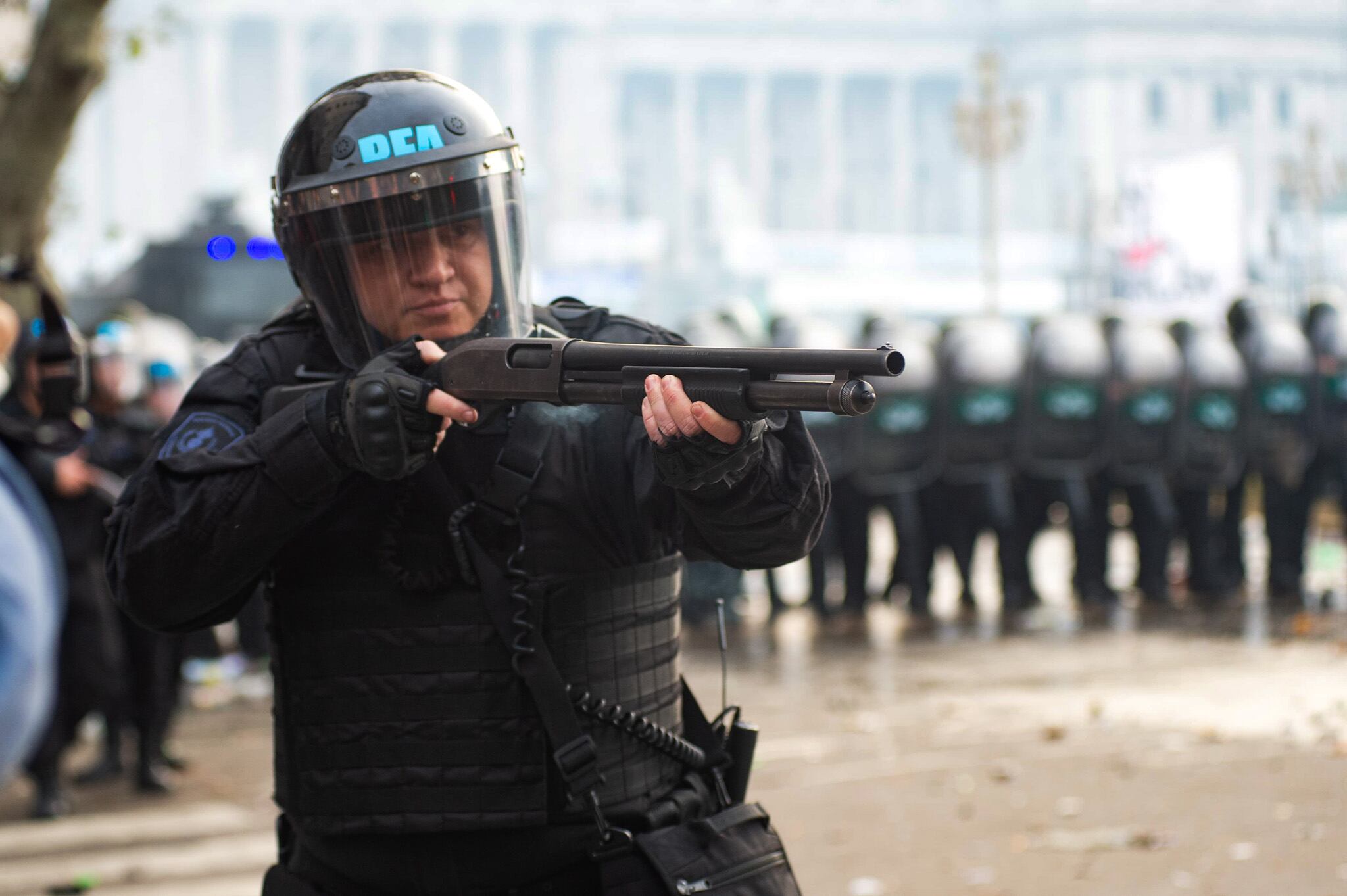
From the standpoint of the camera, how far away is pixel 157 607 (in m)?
2.46

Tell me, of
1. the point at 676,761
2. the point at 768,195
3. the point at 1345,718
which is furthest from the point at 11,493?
the point at 768,195

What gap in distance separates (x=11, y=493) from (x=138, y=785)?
6138 mm

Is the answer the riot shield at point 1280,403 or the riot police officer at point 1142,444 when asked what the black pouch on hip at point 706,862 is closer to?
the riot police officer at point 1142,444

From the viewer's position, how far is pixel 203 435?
8.39ft

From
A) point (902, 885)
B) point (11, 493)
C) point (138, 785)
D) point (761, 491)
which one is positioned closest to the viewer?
point (11, 493)

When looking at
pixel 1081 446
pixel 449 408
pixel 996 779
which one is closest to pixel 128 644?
pixel 996 779

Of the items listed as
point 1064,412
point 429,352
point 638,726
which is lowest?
point 1064,412

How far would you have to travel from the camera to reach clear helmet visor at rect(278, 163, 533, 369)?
2621mm

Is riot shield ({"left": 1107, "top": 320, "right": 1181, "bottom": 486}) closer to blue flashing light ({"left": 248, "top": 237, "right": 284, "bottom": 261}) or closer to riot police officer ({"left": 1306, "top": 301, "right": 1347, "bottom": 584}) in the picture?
riot police officer ({"left": 1306, "top": 301, "right": 1347, "bottom": 584})

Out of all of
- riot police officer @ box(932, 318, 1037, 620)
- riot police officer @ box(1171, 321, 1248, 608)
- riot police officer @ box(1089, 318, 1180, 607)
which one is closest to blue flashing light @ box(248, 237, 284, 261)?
riot police officer @ box(932, 318, 1037, 620)

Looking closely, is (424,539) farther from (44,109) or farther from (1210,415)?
(1210,415)

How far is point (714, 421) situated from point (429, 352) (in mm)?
500

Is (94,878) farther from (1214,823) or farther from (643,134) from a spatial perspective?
(643,134)

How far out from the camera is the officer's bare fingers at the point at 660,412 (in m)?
2.17
